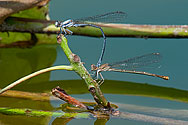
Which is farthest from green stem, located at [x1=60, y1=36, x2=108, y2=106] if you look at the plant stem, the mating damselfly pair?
the plant stem

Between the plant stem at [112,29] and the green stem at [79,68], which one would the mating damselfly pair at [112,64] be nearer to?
the plant stem at [112,29]

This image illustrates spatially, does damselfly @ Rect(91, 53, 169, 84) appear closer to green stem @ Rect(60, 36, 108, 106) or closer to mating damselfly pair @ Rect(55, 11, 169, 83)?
mating damselfly pair @ Rect(55, 11, 169, 83)

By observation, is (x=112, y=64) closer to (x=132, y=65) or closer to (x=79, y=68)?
(x=132, y=65)

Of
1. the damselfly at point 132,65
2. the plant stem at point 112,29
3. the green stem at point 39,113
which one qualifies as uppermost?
the plant stem at point 112,29

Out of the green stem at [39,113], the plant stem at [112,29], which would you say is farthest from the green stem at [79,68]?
the plant stem at [112,29]

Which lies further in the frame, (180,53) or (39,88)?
(180,53)

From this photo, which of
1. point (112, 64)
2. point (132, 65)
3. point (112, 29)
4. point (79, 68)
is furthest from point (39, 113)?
point (112, 29)

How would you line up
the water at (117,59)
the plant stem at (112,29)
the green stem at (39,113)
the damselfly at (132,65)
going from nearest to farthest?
the green stem at (39,113), the water at (117,59), the damselfly at (132,65), the plant stem at (112,29)

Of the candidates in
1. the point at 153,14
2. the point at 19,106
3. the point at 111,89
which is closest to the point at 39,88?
the point at 19,106

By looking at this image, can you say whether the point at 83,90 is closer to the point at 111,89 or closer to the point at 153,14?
the point at 111,89
